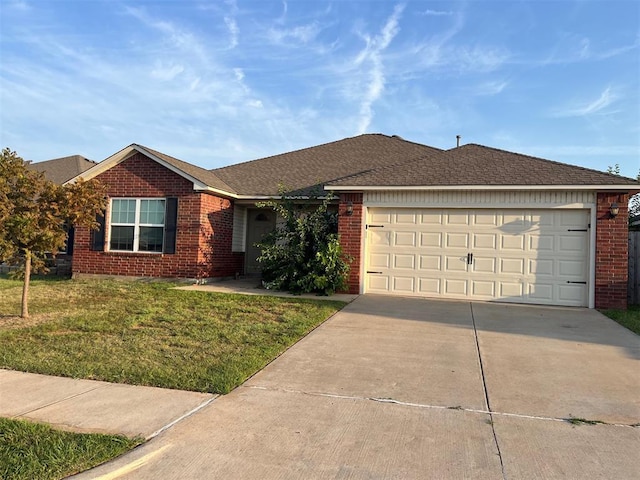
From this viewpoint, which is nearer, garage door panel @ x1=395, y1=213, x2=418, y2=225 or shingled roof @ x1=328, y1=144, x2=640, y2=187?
shingled roof @ x1=328, y1=144, x2=640, y2=187

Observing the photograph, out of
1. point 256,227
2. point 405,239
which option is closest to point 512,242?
point 405,239

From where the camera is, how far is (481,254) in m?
10.8

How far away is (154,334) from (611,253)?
960cm

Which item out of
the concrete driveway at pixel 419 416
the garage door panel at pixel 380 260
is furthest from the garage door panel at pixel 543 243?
the concrete driveway at pixel 419 416

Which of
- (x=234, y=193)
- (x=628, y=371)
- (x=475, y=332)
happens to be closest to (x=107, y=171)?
(x=234, y=193)

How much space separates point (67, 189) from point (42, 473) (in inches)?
244

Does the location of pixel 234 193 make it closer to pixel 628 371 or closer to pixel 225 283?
pixel 225 283

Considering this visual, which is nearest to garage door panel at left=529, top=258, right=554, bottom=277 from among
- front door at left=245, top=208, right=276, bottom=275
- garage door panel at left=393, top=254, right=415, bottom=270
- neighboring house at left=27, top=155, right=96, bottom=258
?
garage door panel at left=393, top=254, right=415, bottom=270

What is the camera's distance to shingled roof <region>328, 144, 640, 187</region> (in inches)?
400

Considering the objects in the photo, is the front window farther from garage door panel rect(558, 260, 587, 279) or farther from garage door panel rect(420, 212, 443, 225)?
garage door panel rect(558, 260, 587, 279)

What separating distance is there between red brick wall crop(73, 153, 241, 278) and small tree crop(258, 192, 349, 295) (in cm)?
202

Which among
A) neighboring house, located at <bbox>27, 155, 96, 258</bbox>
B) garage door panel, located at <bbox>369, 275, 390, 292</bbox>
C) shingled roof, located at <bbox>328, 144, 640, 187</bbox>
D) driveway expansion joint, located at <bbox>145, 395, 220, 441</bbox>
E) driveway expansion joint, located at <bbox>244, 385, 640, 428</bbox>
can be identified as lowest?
driveway expansion joint, located at <bbox>145, 395, 220, 441</bbox>

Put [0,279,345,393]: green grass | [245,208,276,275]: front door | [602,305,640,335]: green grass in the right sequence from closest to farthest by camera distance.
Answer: [0,279,345,393]: green grass
[602,305,640,335]: green grass
[245,208,276,275]: front door

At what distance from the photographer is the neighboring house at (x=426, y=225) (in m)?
10.2
